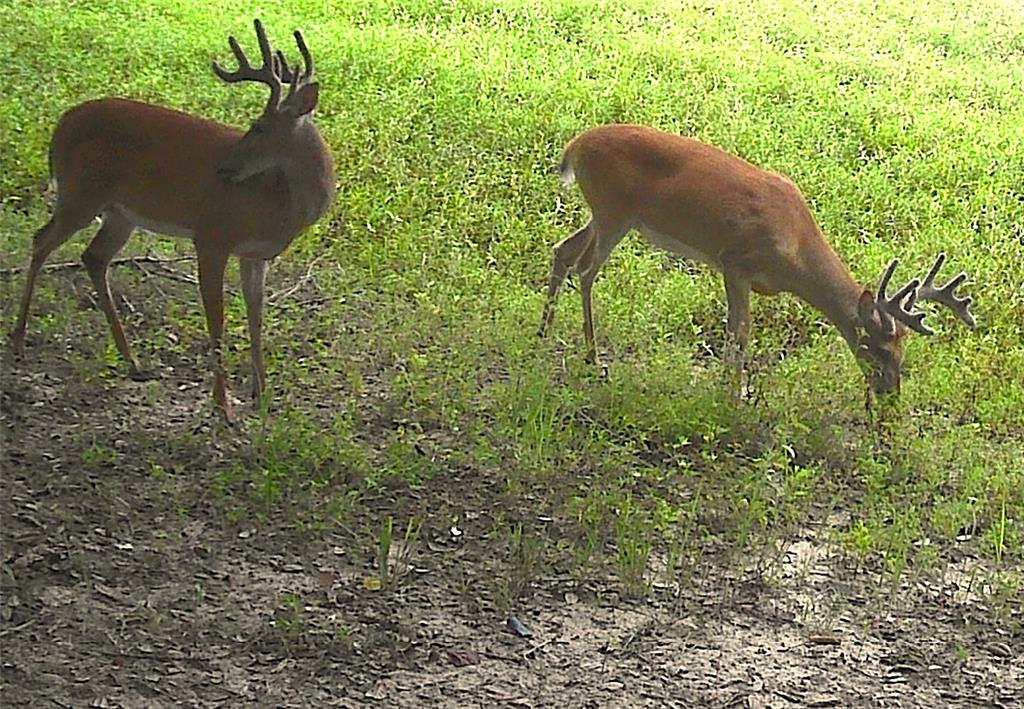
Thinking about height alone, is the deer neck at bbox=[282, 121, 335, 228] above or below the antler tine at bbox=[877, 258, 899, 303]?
above

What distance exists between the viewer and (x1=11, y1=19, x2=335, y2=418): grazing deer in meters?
5.31

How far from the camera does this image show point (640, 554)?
180 inches

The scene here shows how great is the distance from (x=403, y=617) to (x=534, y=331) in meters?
2.37

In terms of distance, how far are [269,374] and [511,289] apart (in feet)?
4.72

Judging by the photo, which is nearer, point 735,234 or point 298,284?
point 735,234

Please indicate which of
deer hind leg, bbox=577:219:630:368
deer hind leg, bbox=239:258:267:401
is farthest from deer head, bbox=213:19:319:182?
deer hind leg, bbox=577:219:630:368

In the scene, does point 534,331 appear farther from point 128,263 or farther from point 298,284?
point 128,263

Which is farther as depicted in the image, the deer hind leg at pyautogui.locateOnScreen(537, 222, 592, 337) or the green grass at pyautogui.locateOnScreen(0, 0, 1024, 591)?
the deer hind leg at pyautogui.locateOnScreen(537, 222, 592, 337)

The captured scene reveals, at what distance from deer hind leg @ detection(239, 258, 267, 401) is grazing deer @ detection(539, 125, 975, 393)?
131 centimetres

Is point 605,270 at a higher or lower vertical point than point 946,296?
lower

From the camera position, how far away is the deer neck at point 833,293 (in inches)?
243

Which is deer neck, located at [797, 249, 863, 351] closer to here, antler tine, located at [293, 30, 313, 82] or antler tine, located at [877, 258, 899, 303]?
antler tine, located at [877, 258, 899, 303]

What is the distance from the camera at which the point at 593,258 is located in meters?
6.50

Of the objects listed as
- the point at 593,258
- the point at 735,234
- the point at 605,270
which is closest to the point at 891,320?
the point at 735,234
